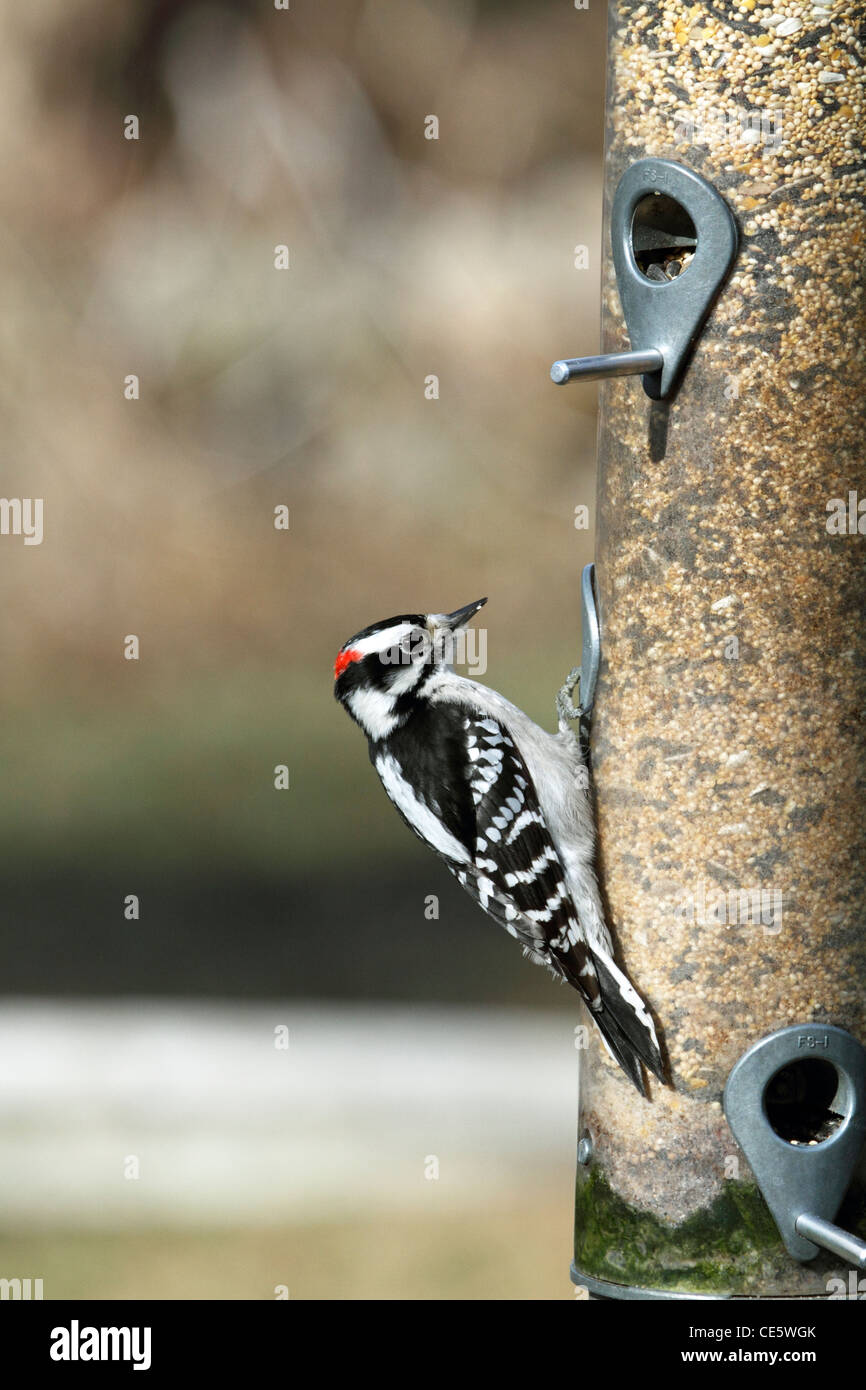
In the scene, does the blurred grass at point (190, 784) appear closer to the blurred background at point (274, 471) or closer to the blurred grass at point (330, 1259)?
the blurred background at point (274, 471)

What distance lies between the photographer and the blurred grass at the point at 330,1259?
694cm

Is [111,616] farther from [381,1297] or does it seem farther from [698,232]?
[698,232]

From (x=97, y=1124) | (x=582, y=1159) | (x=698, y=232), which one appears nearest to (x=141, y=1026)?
(x=97, y=1124)

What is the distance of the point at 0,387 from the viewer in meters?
13.0

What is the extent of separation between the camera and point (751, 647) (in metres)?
3.61

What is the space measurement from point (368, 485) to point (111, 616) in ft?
Result: 7.23

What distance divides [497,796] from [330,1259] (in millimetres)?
3871

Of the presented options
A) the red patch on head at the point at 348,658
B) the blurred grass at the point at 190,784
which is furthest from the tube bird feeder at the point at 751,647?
the blurred grass at the point at 190,784

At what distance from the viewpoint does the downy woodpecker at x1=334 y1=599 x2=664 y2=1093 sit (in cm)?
384

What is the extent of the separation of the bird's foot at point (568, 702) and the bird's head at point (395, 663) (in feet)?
1.17

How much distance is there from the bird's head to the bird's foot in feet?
1.17
